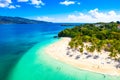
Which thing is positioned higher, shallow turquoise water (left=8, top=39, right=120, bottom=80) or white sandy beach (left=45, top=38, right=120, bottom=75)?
white sandy beach (left=45, top=38, right=120, bottom=75)

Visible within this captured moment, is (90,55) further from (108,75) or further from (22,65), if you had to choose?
(22,65)

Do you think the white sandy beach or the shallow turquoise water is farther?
the white sandy beach

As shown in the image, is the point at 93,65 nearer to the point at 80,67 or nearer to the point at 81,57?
the point at 80,67

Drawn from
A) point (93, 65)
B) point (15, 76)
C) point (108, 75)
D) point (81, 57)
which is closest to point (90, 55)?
point (81, 57)

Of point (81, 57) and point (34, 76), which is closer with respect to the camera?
point (34, 76)

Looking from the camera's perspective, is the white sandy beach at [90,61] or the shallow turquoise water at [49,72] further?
the white sandy beach at [90,61]

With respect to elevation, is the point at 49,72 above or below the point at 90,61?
below

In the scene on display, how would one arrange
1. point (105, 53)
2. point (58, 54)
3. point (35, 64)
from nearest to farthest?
point (35, 64)
point (105, 53)
point (58, 54)

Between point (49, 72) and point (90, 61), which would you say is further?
point (90, 61)

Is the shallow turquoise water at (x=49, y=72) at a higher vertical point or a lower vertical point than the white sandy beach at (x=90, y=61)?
lower

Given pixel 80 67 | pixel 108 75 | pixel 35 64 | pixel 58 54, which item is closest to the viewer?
pixel 108 75
